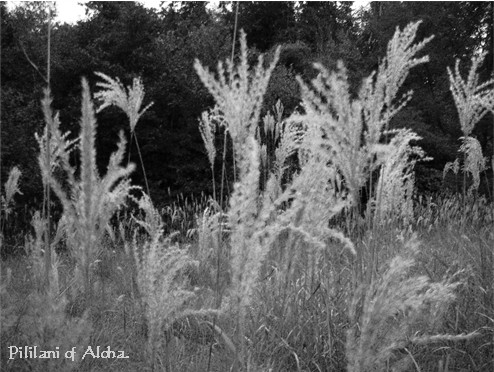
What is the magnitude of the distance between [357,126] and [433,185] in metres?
13.1

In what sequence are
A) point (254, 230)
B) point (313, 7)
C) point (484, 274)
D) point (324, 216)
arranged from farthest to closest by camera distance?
point (313, 7)
point (484, 274)
point (324, 216)
point (254, 230)

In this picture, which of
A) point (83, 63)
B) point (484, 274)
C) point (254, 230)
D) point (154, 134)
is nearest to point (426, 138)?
point (154, 134)

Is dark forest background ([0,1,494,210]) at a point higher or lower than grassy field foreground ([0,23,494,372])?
higher

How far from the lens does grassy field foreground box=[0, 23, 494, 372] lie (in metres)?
1.20

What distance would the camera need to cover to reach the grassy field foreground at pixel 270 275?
47.1 inches

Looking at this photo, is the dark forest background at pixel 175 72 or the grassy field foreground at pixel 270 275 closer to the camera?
the grassy field foreground at pixel 270 275

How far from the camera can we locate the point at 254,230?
3.98ft

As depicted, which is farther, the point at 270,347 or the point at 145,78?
the point at 145,78

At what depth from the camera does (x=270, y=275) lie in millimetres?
2615

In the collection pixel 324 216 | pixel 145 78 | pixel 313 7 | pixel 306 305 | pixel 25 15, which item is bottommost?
pixel 306 305

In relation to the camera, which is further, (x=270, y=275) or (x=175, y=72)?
(x=175, y=72)

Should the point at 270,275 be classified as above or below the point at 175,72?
below

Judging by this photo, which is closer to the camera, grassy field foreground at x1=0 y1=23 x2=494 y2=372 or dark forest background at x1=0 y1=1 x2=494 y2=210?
grassy field foreground at x1=0 y1=23 x2=494 y2=372

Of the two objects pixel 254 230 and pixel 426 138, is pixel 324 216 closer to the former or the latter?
pixel 254 230
